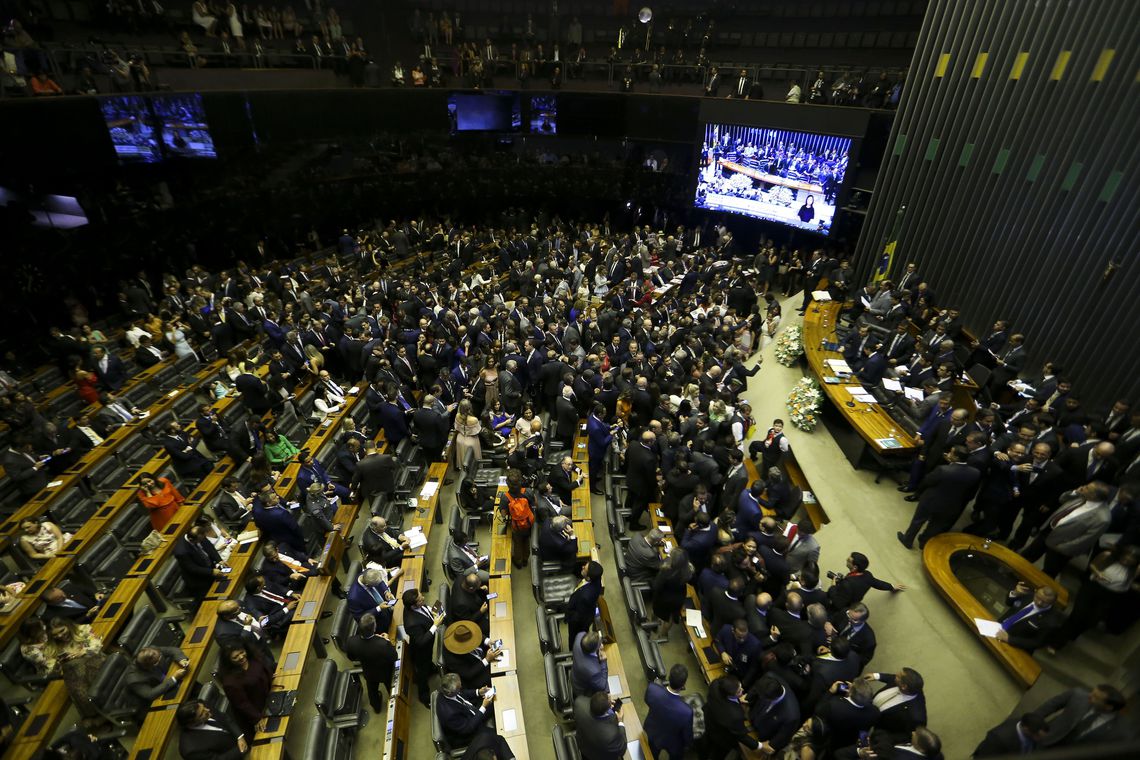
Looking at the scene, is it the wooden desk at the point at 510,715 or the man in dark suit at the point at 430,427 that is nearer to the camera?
the wooden desk at the point at 510,715

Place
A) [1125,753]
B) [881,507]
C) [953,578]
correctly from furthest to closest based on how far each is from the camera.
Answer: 1. [881,507]
2. [953,578]
3. [1125,753]

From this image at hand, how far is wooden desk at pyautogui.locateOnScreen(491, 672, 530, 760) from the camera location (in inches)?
191

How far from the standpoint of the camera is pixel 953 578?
609 centimetres

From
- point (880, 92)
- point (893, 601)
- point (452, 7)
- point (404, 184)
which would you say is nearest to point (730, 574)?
point (893, 601)

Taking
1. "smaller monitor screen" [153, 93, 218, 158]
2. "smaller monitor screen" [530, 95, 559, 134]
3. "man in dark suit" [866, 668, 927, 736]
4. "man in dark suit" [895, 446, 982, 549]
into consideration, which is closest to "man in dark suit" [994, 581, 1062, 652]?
"man in dark suit" [895, 446, 982, 549]

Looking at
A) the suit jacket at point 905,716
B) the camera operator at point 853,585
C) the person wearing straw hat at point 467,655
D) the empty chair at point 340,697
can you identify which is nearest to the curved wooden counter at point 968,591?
the camera operator at point 853,585

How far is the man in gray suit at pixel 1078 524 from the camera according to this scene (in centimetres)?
510

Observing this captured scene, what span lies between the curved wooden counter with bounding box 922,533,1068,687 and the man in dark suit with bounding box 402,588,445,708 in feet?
17.1

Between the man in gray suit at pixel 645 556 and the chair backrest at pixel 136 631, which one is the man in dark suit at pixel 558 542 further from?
the chair backrest at pixel 136 631

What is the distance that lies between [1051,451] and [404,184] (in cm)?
1872

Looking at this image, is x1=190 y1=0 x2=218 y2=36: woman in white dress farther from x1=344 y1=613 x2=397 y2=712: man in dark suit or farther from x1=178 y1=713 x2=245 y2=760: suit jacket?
x1=178 y1=713 x2=245 y2=760: suit jacket

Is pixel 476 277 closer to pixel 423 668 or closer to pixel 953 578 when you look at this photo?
pixel 423 668

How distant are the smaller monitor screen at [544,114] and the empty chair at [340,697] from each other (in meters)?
19.3

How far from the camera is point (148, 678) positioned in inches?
190
